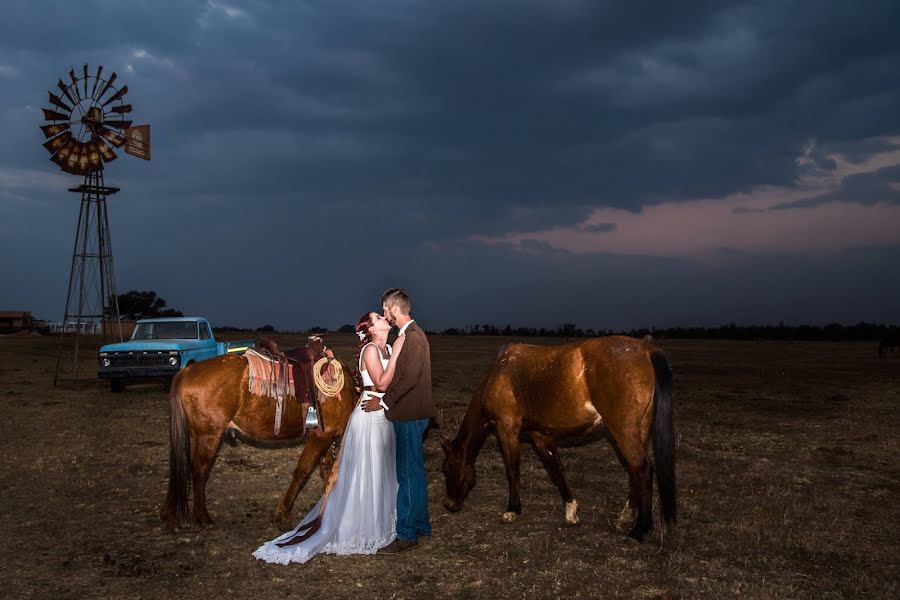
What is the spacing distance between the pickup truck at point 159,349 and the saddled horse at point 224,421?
31.6 ft

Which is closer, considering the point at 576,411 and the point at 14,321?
the point at 576,411

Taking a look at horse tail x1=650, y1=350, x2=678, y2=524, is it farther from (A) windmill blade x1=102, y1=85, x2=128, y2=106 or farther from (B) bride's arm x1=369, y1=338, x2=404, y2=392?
(A) windmill blade x1=102, y1=85, x2=128, y2=106

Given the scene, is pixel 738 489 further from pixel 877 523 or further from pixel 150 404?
pixel 150 404

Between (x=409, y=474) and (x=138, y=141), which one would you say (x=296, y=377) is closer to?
(x=409, y=474)

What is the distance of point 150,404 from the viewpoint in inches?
650

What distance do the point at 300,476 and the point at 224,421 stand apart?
3.37 ft

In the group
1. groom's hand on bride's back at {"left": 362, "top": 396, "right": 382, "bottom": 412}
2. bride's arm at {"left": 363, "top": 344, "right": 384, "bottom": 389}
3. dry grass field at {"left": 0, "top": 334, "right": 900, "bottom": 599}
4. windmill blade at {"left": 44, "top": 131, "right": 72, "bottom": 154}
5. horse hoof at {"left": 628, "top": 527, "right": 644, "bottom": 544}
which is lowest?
dry grass field at {"left": 0, "top": 334, "right": 900, "bottom": 599}

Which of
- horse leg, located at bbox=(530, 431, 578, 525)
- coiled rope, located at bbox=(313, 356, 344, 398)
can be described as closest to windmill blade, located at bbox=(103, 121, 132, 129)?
coiled rope, located at bbox=(313, 356, 344, 398)

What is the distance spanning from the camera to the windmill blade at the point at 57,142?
22203 mm

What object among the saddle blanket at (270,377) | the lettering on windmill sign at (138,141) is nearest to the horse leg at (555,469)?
the saddle blanket at (270,377)

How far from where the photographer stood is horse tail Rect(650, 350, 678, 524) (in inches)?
249

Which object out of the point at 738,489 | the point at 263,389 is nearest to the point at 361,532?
the point at 263,389

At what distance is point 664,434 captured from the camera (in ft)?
20.8

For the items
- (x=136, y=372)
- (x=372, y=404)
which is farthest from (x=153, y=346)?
(x=372, y=404)
